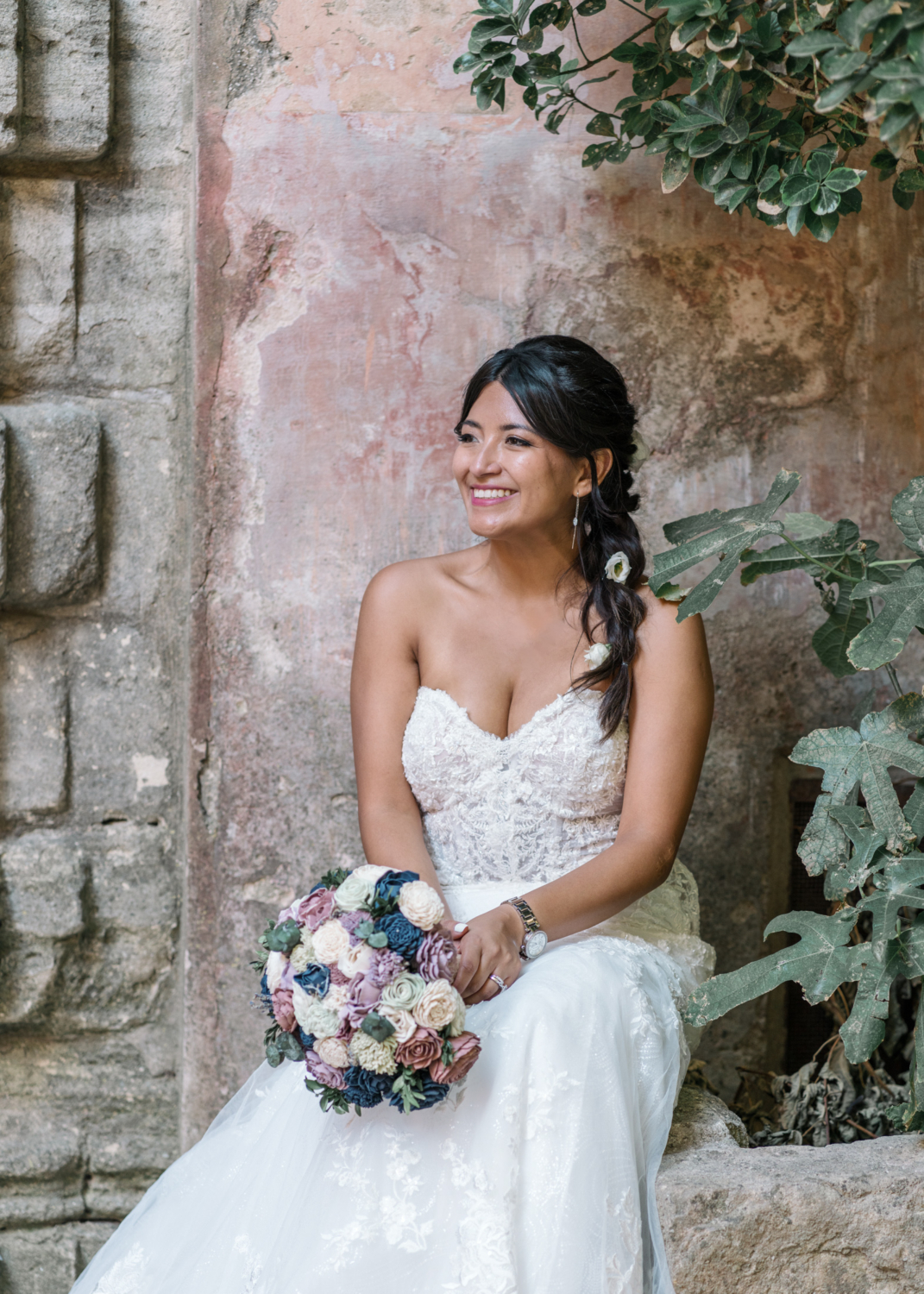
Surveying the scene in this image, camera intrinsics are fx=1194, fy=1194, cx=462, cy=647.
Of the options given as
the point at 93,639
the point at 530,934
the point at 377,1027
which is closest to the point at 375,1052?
the point at 377,1027

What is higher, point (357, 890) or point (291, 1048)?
point (357, 890)

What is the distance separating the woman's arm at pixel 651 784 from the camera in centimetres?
223

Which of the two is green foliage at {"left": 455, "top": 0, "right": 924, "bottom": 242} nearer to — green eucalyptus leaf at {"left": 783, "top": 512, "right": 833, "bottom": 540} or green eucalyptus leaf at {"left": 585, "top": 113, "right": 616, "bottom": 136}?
green eucalyptus leaf at {"left": 585, "top": 113, "right": 616, "bottom": 136}

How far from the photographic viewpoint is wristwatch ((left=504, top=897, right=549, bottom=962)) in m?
2.14

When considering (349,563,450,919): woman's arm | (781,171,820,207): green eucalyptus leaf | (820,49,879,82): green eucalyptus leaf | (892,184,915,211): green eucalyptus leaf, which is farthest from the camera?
(349,563,450,919): woman's arm

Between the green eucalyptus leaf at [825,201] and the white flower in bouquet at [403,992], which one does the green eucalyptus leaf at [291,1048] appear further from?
the green eucalyptus leaf at [825,201]

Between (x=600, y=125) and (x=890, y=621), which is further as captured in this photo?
(x=600, y=125)

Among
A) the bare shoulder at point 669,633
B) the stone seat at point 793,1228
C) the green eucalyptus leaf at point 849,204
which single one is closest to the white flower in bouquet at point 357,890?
the stone seat at point 793,1228

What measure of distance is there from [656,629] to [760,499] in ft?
2.02

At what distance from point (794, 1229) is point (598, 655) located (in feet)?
3.62

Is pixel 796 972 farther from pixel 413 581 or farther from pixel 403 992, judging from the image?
pixel 413 581

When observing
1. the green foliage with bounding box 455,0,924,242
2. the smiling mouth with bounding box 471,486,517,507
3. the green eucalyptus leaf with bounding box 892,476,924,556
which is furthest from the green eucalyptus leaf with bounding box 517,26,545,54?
the green eucalyptus leaf with bounding box 892,476,924,556

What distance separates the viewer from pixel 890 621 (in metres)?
2.02

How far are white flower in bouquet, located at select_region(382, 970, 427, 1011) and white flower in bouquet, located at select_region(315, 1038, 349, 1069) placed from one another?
10 centimetres
